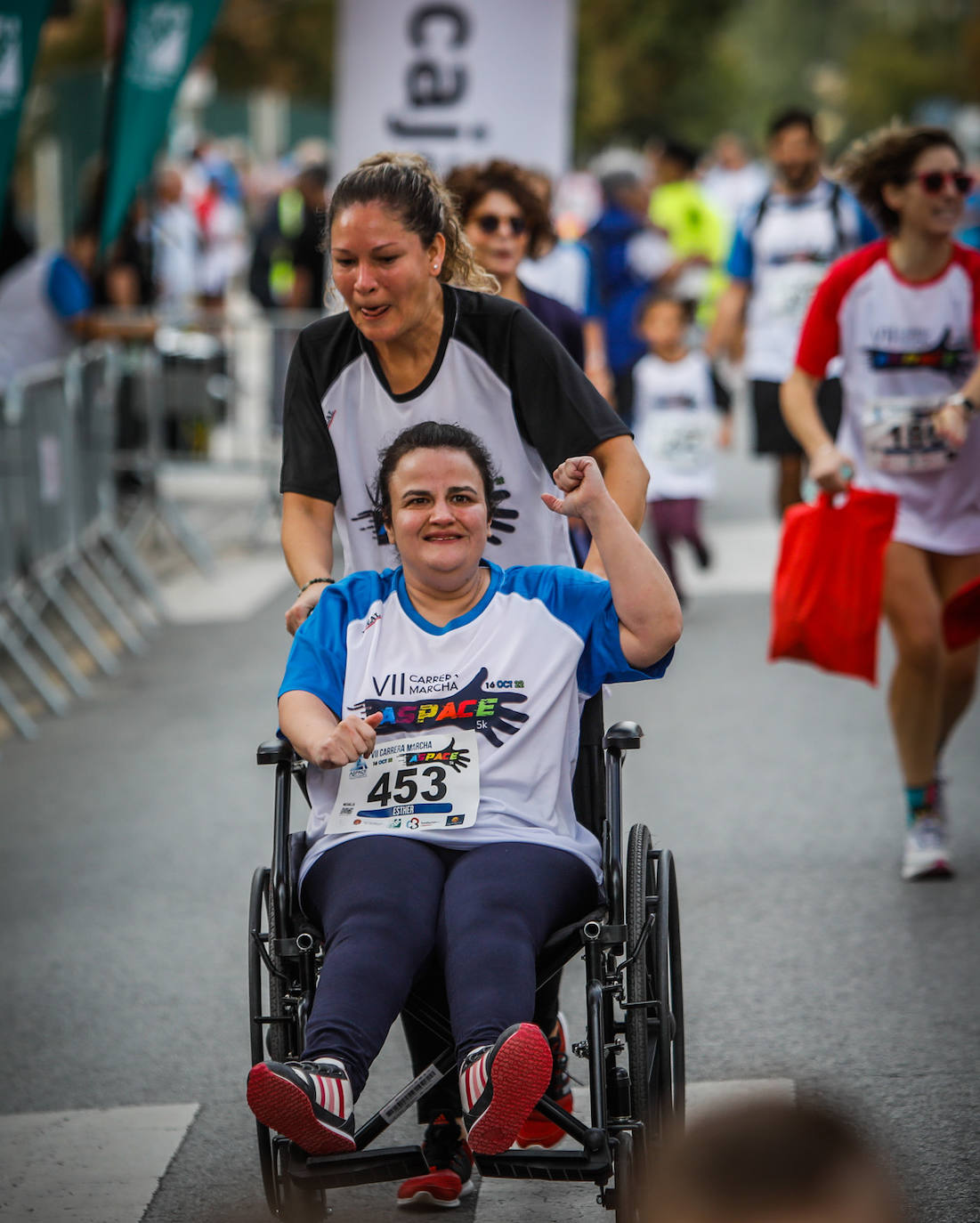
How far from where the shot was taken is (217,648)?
9.21 m

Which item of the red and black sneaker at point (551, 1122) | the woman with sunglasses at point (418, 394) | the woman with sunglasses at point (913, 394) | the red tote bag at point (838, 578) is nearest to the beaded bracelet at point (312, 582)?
the woman with sunglasses at point (418, 394)

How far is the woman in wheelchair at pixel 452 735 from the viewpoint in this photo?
126 inches

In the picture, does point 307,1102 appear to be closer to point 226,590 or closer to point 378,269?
point 378,269

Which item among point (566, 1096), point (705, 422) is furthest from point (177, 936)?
point (705, 422)

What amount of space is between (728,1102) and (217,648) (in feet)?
25.3

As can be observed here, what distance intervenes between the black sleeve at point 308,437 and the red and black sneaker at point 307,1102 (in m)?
1.42

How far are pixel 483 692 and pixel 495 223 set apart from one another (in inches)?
102

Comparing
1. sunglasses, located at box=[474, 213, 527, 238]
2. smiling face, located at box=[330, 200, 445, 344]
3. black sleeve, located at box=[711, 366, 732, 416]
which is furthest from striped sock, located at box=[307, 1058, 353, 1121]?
black sleeve, located at box=[711, 366, 732, 416]

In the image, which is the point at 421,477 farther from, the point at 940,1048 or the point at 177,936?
the point at 177,936

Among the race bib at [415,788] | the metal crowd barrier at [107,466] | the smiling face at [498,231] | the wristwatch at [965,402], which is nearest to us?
the race bib at [415,788]

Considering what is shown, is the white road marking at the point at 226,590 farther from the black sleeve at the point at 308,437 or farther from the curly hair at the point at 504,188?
the black sleeve at the point at 308,437

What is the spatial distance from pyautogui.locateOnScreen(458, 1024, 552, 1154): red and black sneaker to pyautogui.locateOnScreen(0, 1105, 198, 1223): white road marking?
3.40 ft

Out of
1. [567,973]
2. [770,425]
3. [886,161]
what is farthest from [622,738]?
[770,425]

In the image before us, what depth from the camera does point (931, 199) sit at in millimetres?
5434
